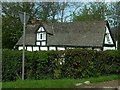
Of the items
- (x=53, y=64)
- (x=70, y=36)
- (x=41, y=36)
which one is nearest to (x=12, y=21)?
(x=41, y=36)

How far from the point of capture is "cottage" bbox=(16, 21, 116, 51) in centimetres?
3102

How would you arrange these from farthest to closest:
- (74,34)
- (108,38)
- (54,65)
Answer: (74,34) → (108,38) → (54,65)

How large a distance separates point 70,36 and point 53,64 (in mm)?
19869

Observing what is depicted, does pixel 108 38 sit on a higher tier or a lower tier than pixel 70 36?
lower

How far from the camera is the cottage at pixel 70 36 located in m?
31.0

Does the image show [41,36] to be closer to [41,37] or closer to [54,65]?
[41,37]

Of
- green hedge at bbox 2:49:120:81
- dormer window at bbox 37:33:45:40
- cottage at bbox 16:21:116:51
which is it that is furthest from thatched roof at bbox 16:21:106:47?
green hedge at bbox 2:49:120:81

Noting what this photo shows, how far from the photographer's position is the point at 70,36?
3316 centimetres

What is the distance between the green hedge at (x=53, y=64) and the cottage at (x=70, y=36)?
53.2ft

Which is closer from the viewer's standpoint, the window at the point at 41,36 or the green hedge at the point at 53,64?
the green hedge at the point at 53,64

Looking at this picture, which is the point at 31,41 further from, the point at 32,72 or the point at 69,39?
the point at 32,72

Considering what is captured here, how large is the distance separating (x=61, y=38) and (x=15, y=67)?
19772mm

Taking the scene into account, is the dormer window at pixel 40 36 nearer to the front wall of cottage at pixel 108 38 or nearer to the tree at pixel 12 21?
the tree at pixel 12 21

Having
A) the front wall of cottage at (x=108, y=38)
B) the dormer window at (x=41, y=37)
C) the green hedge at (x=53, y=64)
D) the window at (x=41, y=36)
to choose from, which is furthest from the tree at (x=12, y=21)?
the green hedge at (x=53, y=64)
